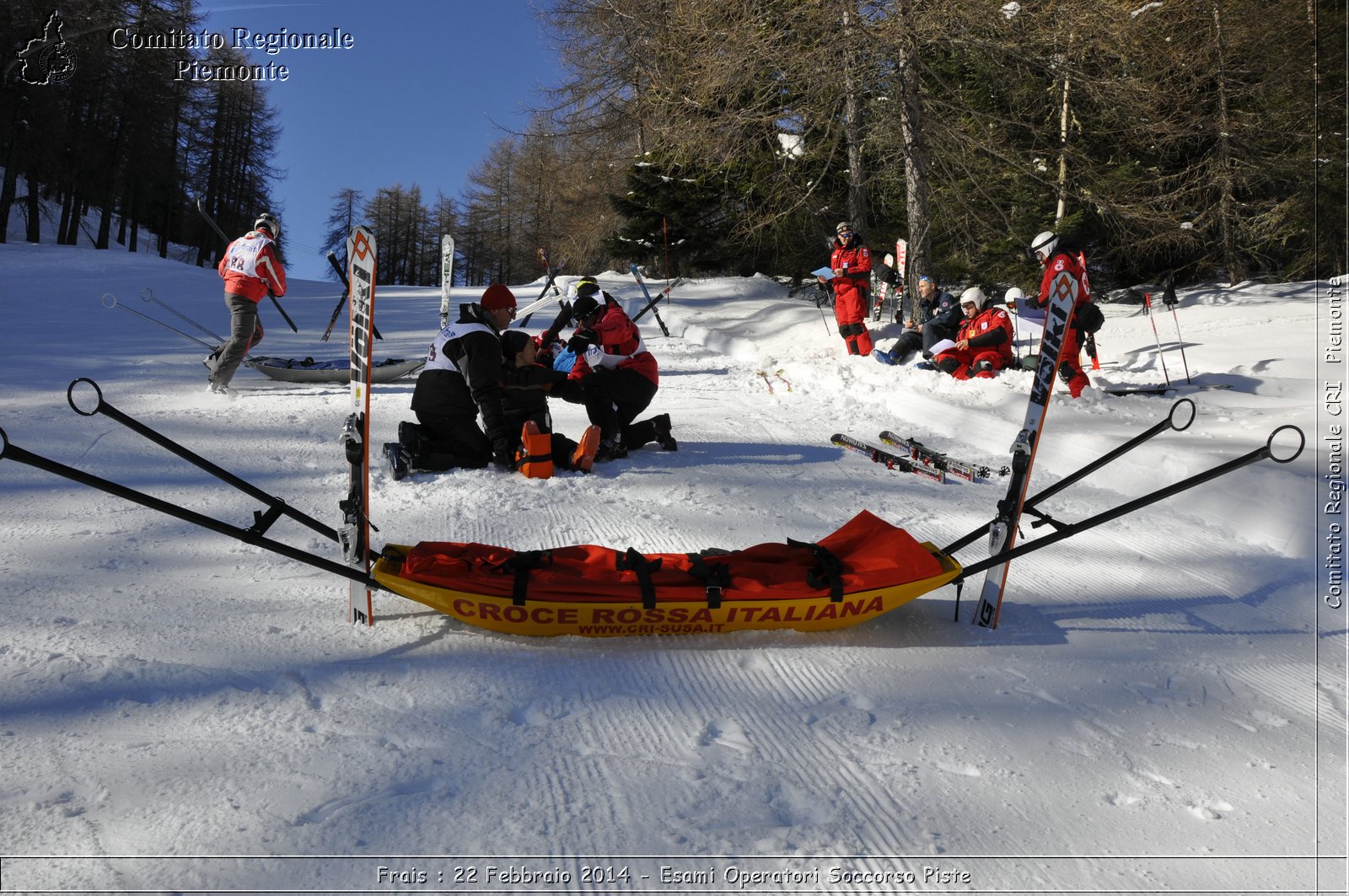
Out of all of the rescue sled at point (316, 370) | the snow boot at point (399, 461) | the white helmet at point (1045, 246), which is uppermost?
the white helmet at point (1045, 246)

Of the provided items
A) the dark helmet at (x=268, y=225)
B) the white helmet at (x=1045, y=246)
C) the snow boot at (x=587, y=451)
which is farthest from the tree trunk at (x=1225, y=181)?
the dark helmet at (x=268, y=225)

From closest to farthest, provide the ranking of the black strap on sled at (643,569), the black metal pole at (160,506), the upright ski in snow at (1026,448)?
the black metal pole at (160,506) < the black strap on sled at (643,569) < the upright ski in snow at (1026,448)

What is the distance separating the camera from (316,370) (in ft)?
29.3

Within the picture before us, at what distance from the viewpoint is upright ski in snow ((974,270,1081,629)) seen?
3.57 m

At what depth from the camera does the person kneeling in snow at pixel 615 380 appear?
6.46 m

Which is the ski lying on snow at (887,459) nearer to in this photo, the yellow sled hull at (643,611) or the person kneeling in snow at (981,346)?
the yellow sled hull at (643,611)

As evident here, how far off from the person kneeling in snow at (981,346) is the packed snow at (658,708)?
3928mm

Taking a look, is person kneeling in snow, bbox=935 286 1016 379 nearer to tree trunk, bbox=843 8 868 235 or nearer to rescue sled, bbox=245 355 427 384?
tree trunk, bbox=843 8 868 235

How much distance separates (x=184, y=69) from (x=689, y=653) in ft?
115

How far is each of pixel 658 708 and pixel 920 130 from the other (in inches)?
468

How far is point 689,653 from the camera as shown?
324cm

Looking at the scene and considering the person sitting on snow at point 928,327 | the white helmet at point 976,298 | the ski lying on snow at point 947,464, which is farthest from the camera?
the person sitting on snow at point 928,327

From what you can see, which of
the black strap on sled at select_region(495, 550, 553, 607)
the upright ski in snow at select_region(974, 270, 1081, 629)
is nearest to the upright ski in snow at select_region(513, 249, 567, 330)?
the black strap on sled at select_region(495, 550, 553, 607)

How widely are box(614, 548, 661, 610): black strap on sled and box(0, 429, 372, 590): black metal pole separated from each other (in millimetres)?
972
